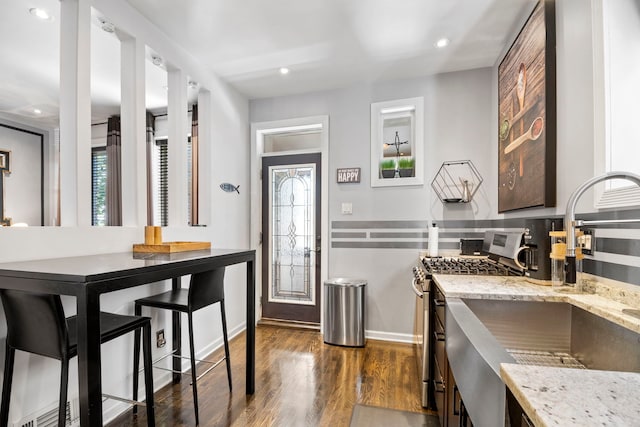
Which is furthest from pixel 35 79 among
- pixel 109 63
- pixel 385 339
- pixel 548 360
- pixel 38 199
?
pixel 548 360

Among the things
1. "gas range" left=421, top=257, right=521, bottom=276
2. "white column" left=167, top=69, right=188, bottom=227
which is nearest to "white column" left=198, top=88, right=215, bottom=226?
"white column" left=167, top=69, right=188, bottom=227

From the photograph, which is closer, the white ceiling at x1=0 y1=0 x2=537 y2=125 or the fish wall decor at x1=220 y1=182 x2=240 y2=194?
the white ceiling at x1=0 y1=0 x2=537 y2=125

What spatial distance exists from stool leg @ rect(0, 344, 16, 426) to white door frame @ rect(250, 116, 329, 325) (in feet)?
7.43

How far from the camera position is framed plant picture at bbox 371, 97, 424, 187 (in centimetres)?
298

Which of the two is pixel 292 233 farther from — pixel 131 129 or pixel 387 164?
pixel 131 129

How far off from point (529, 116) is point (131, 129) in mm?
2684

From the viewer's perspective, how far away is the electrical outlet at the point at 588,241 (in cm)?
135

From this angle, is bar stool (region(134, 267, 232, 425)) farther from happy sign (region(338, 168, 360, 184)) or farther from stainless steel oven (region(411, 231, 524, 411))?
happy sign (region(338, 168, 360, 184))

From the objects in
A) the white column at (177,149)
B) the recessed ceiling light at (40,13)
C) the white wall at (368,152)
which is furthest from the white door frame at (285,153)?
the recessed ceiling light at (40,13)

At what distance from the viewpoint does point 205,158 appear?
2805mm

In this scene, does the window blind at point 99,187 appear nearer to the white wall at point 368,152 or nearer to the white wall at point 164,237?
the white wall at point 164,237

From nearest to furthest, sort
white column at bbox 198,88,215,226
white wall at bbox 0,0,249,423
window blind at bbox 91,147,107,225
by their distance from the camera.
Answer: white wall at bbox 0,0,249,423
white column at bbox 198,88,215,226
window blind at bbox 91,147,107,225

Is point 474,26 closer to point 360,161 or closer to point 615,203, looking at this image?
point 360,161

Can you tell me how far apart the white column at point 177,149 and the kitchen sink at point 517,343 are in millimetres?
2117
